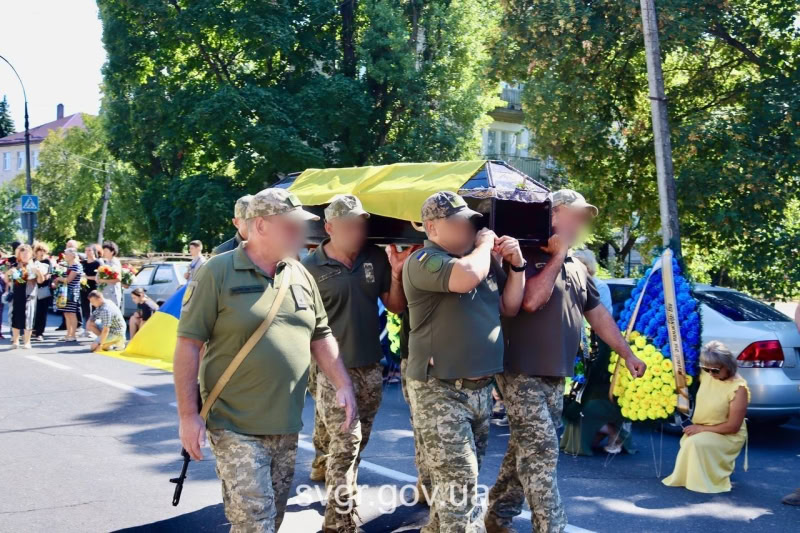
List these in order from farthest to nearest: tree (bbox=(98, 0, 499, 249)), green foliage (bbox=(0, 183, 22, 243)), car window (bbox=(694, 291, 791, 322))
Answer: green foliage (bbox=(0, 183, 22, 243)), tree (bbox=(98, 0, 499, 249)), car window (bbox=(694, 291, 791, 322))

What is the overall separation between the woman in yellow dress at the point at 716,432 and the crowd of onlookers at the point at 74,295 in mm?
10675

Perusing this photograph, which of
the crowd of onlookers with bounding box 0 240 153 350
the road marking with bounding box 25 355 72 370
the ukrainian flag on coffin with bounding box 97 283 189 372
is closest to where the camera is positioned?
the road marking with bounding box 25 355 72 370

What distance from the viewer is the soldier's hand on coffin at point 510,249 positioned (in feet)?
15.0

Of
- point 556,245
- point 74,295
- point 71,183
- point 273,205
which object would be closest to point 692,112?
point 556,245

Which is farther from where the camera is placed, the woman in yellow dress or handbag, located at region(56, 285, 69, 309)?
handbag, located at region(56, 285, 69, 309)

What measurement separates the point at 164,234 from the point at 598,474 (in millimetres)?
20653

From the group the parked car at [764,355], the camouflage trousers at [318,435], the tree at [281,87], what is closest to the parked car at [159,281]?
the tree at [281,87]

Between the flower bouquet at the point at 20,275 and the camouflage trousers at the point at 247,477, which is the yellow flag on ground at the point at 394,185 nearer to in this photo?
the camouflage trousers at the point at 247,477

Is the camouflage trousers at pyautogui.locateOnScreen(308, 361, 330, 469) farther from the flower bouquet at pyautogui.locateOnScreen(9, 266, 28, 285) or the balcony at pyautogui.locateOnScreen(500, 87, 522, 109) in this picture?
the balcony at pyautogui.locateOnScreen(500, 87, 522, 109)

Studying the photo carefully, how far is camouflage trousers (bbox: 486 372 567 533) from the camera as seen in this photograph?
464cm

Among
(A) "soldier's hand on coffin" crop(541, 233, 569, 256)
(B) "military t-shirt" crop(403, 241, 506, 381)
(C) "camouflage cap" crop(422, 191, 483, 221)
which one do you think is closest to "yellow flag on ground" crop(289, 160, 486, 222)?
(A) "soldier's hand on coffin" crop(541, 233, 569, 256)

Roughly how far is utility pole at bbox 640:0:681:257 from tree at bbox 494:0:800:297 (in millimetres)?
1454

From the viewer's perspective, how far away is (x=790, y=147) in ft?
41.5

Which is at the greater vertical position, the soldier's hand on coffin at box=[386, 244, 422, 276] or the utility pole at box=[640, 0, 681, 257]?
the utility pole at box=[640, 0, 681, 257]
